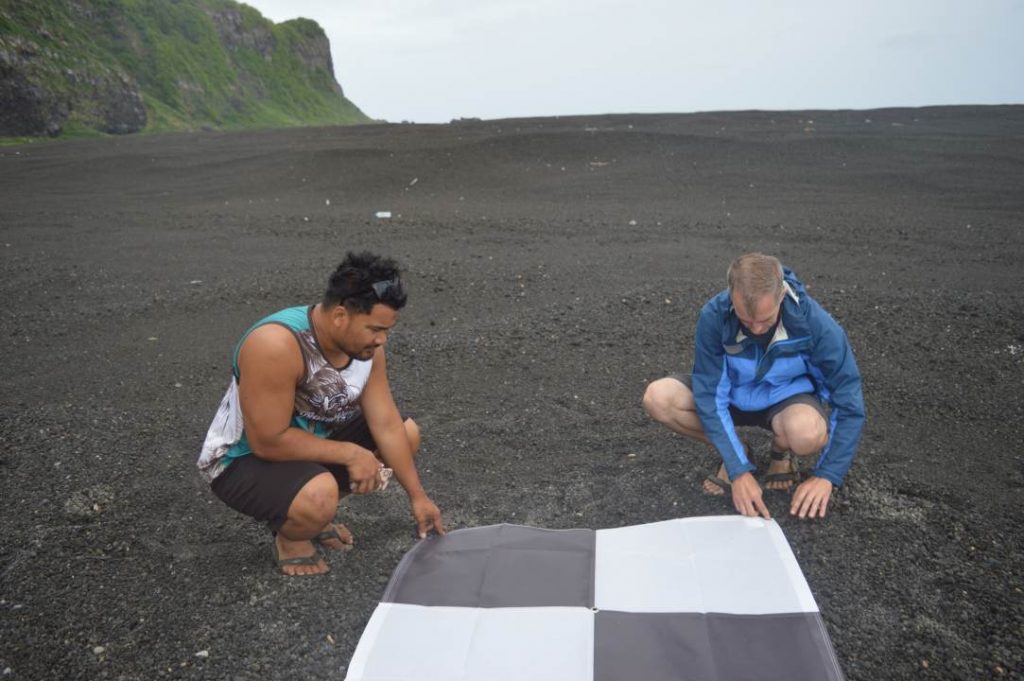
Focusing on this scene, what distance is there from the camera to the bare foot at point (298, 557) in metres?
2.52

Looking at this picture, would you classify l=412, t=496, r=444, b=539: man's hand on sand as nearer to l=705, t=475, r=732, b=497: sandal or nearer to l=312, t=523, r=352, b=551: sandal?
l=312, t=523, r=352, b=551: sandal

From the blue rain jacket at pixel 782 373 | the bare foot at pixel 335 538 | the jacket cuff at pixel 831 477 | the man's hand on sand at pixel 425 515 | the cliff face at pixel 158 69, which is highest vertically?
the cliff face at pixel 158 69

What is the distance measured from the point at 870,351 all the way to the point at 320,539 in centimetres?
330

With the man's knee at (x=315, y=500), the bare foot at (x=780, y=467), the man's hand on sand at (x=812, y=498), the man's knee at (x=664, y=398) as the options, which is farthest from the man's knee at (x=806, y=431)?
the man's knee at (x=315, y=500)

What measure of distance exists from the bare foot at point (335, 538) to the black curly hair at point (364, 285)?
889 mm

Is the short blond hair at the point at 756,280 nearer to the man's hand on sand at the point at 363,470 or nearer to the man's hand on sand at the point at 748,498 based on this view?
the man's hand on sand at the point at 748,498

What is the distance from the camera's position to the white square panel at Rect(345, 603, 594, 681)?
200cm

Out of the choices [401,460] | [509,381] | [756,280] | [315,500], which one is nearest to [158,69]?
[509,381]

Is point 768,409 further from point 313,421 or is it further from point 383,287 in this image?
point 313,421

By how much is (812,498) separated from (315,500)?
175 cm

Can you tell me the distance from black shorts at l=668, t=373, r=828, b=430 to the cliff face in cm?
2040

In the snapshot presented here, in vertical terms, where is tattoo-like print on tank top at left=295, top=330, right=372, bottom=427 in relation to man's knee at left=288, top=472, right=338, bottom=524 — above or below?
above

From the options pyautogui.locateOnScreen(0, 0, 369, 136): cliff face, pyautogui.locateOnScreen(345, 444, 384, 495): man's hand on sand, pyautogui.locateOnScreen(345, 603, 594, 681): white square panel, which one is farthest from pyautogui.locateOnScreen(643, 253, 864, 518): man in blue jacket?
pyautogui.locateOnScreen(0, 0, 369, 136): cliff face

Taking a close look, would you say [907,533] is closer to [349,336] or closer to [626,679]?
[626,679]
